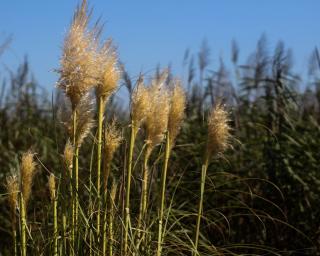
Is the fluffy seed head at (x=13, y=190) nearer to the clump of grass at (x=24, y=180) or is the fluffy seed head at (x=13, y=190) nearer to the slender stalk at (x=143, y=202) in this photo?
the clump of grass at (x=24, y=180)

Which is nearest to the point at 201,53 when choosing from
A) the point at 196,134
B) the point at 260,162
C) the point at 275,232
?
the point at 196,134

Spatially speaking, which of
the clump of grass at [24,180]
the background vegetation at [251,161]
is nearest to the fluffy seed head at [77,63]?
the clump of grass at [24,180]

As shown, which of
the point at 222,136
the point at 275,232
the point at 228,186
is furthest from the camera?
the point at 228,186

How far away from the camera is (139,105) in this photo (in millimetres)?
2936

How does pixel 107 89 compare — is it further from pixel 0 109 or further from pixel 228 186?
pixel 0 109

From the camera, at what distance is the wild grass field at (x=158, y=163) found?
9.75ft

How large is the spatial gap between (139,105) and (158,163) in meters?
2.25

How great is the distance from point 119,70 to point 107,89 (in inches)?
3.4

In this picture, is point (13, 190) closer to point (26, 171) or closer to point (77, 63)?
point (26, 171)

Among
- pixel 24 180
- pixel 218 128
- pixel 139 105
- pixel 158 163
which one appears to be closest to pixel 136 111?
pixel 139 105

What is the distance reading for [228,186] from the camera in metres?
5.71

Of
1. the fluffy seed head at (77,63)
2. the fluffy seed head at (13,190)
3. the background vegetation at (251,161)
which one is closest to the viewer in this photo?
the fluffy seed head at (77,63)

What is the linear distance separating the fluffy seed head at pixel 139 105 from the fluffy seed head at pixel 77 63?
17 cm

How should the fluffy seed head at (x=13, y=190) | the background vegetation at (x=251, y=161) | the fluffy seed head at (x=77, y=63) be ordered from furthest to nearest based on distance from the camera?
the background vegetation at (x=251, y=161) → the fluffy seed head at (x=13, y=190) → the fluffy seed head at (x=77, y=63)
